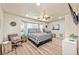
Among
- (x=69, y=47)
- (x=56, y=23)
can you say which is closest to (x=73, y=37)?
(x=69, y=47)

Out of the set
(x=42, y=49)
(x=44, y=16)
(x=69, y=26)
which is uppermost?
(x=44, y=16)

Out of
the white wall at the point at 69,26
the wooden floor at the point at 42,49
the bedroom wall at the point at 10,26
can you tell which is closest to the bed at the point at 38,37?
the wooden floor at the point at 42,49

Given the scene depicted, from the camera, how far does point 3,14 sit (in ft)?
7.93

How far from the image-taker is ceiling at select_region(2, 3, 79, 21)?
8.13 ft

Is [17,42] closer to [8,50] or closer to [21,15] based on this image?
[8,50]

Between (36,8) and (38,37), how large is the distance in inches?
24.3

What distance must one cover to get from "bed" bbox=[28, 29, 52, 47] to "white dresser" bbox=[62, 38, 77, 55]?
12.9 inches

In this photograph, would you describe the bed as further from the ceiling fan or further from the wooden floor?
the ceiling fan

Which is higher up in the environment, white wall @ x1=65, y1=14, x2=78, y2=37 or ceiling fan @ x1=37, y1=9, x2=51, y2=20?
ceiling fan @ x1=37, y1=9, x2=51, y2=20

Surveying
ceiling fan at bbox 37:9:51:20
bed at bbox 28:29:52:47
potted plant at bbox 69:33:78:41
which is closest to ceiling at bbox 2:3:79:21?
ceiling fan at bbox 37:9:51:20

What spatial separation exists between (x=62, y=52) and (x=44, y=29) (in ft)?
2.05

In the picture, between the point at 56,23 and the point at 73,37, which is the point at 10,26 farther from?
the point at 73,37

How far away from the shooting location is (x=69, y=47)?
2.46m

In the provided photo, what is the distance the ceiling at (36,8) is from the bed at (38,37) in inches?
Result: 13.6
